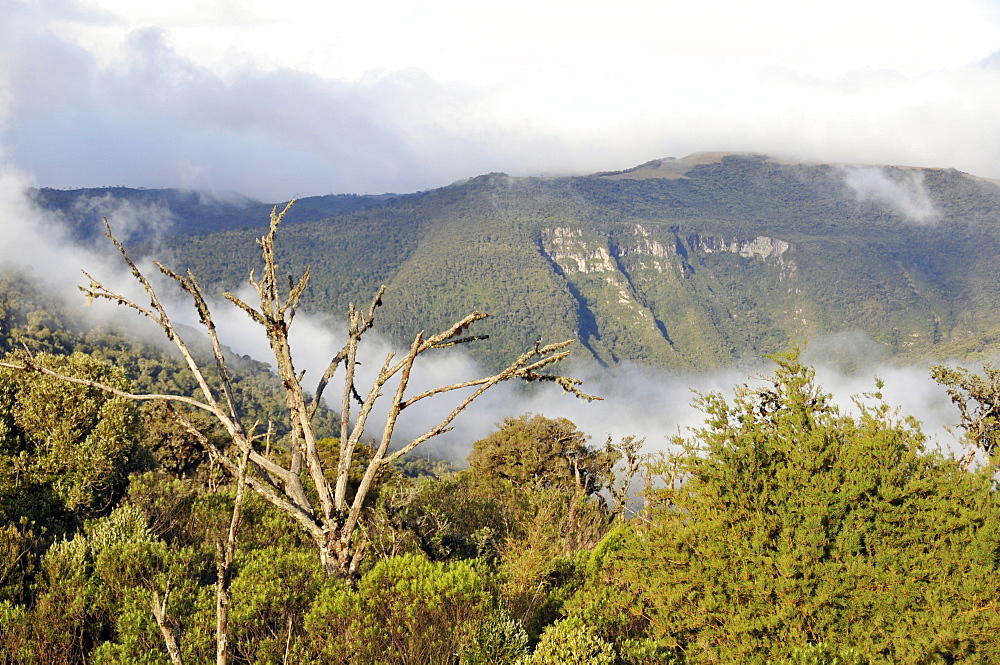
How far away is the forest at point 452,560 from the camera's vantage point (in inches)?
366

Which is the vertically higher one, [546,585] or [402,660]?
[402,660]

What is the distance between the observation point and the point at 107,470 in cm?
1708

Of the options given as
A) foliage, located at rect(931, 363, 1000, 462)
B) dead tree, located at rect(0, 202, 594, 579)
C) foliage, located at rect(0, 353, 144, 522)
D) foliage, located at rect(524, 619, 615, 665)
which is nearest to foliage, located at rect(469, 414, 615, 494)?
foliage, located at rect(931, 363, 1000, 462)

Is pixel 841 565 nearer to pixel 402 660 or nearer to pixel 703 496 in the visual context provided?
pixel 703 496

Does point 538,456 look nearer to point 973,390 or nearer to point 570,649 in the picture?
point 973,390

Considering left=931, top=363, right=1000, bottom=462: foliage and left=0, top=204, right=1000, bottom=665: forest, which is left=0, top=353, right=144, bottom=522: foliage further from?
left=931, top=363, right=1000, bottom=462: foliage

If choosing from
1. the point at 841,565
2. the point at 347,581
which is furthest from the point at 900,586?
the point at 347,581

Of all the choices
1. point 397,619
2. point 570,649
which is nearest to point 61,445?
point 397,619

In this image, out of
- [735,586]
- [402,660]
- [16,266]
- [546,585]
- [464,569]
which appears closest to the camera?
[402,660]

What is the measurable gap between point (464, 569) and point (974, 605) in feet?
25.2

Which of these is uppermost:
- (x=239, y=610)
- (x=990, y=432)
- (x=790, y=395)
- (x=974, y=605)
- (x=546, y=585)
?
(x=790, y=395)

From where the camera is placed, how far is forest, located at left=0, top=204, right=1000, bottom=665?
366 inches

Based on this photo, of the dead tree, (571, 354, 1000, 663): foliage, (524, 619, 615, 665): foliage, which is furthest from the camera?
→ (571, 354, 1000, 663): foliage

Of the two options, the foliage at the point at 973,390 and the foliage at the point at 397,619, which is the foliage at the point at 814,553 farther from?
the foliage at the point at 973,390
